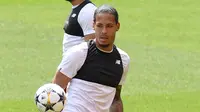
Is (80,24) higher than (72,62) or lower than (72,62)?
lower

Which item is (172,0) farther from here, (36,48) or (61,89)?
(61,89)

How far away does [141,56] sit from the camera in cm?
1705

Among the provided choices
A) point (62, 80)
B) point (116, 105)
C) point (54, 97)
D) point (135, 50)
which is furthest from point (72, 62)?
point (135, 50)

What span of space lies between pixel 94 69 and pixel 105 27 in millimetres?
456

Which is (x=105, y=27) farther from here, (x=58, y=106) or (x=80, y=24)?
(x=80, y=24)

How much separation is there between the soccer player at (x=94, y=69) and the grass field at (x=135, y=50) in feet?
17.1

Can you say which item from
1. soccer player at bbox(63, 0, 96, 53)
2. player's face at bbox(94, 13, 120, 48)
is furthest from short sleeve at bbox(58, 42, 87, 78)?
soccer player at bbox(63, 0, 96, 53)

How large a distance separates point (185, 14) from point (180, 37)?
3.70m

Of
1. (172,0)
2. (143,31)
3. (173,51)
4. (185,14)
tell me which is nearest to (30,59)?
(173,51)

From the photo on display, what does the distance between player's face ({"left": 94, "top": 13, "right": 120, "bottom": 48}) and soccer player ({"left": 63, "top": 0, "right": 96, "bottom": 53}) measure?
2.52 meters

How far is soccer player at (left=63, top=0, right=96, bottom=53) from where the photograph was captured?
30.6 feet

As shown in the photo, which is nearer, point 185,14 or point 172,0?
point 185,14

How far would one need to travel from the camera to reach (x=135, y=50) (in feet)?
58.4

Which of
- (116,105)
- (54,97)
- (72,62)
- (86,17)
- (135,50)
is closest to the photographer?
(54,97)
